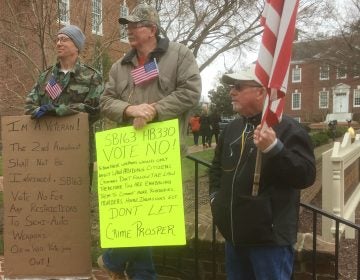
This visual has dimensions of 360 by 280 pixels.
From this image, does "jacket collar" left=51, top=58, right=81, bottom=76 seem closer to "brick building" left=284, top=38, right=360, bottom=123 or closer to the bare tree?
Result: the bare tree

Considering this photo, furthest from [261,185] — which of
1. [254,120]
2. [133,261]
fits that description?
[133,261]

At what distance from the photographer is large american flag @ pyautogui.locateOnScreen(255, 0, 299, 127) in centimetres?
233

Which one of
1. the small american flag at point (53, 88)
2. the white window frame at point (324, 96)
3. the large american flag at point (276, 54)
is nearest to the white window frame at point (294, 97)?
the white window frame at point (324, 96)

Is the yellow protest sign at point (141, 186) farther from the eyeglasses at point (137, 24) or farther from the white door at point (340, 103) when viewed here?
the white door at point (340, 103)

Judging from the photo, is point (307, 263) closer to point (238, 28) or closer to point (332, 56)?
point (238, 28)

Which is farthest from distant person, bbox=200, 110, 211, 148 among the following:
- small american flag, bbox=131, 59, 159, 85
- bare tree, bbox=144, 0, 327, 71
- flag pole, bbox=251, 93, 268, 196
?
flag pole, bbox=251, 93, 268, 196

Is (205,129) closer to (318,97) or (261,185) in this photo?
(261,185)

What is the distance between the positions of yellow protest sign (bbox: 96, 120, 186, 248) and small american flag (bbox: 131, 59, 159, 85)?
1.01 feet

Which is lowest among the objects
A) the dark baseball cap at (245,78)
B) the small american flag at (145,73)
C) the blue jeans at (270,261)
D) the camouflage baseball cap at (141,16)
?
the blue jeans at (270,261)

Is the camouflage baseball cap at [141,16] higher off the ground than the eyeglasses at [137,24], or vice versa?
the camouflage baseball cap at [141,16]

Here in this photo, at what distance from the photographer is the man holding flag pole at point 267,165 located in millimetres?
2344

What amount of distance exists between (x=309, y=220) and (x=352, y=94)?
55.1 meters

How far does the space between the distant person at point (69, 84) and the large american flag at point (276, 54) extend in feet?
5.17

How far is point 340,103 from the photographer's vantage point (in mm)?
59438
